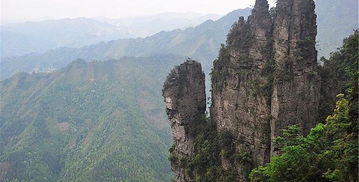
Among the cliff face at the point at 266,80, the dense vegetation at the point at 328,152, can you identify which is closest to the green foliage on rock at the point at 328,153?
the dense vegetation at the point at 328,152

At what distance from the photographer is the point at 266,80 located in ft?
113

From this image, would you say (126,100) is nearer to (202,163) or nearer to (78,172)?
(78,172)

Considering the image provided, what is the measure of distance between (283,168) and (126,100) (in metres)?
139

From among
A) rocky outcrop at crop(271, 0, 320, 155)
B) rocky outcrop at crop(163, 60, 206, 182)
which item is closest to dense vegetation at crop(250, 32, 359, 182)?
rocky outcrop at crop(271, 0, 320, 155)

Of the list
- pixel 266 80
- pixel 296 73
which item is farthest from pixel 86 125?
pixel 296 73

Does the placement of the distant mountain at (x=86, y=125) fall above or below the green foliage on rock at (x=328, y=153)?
below

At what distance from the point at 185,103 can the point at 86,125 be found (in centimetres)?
11592

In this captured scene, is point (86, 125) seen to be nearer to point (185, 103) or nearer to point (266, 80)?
point (185, 103)

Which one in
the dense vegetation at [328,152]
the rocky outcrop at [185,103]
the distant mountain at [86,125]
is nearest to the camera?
the dense vegetation at [328,152]

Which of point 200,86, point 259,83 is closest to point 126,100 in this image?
point 200,86

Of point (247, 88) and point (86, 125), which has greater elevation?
point (247, 88)

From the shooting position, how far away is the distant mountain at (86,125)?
110325 mm

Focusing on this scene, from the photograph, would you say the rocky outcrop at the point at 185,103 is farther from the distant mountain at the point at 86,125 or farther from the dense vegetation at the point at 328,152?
the distant mountain at the point at 86,125

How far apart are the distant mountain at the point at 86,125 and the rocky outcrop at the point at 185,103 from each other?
2091 inches
